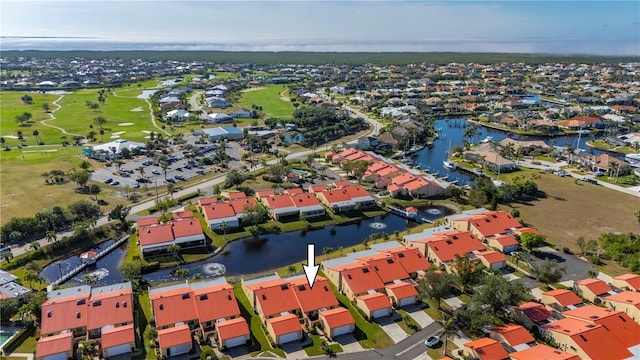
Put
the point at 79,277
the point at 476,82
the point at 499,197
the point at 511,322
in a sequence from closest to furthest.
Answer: the point at 511,322, the point at 79,277, the point at 499,197, the point at 476,82

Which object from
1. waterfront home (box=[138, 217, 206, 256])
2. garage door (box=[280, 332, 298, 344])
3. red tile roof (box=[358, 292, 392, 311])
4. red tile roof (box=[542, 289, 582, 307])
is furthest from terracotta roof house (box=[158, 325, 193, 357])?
red tile roof (box=[542, 289, 582, 307])

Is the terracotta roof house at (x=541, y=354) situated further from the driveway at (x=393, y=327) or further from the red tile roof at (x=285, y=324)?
the red tile roof at (x=285, y=324)

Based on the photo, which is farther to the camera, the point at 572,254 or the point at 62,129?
the point at 62,129

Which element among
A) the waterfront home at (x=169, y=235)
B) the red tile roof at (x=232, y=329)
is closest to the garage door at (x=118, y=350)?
the red tile roof at (x=232, y=329)

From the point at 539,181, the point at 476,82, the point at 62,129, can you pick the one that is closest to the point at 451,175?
the point at 539,181

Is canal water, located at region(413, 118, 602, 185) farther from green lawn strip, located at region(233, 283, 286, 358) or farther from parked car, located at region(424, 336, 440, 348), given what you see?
green lawn strip, located at region(233, 283, 286, 358)

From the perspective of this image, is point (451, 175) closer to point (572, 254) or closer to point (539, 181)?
point (539, 181)
